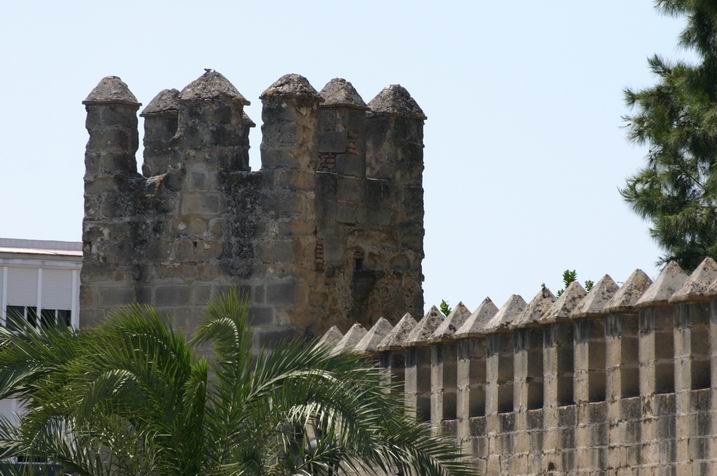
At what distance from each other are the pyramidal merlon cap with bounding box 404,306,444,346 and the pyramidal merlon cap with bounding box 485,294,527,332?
780 millimetres

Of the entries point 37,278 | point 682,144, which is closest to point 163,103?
point 682,144

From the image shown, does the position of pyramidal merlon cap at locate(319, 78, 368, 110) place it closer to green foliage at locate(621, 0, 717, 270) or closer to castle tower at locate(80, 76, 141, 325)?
castle tower at locate(80, 76, 141, 325)

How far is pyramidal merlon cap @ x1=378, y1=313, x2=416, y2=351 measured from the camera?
→ 14.9 m

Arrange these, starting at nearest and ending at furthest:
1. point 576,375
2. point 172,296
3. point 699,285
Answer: point 699,285 → point 576,375 → point 172,296

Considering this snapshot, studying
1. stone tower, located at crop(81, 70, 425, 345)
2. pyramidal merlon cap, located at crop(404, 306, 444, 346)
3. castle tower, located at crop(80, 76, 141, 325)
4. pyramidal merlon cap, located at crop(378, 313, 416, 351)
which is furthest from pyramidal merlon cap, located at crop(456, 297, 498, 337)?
castle tower, located at crop(80, 76, 141, 325)

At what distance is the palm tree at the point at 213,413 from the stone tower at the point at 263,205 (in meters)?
3.44

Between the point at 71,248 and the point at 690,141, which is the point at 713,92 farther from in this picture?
the point at 71,248

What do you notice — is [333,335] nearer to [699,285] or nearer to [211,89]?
[211,89]

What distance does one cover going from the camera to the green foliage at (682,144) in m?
25.0

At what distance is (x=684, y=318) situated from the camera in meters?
12.1

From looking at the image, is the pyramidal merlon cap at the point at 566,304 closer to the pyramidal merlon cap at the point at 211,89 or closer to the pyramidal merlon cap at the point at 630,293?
the pyramidal merlon cap at the point at 630,293

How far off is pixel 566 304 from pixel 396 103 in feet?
15.1

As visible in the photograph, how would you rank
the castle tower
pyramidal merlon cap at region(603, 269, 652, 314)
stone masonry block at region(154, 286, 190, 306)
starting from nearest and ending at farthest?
pyramidal merlon cap at region(603, 269, 652, 314) → stone masonry block at region(154, 286, 190, 306) → the castle tower

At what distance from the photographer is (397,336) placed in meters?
15.0
